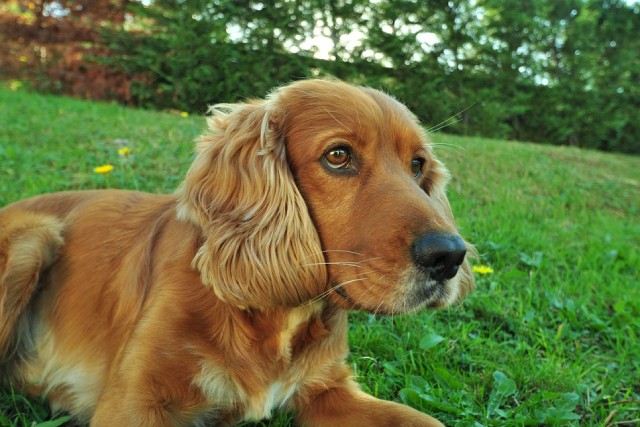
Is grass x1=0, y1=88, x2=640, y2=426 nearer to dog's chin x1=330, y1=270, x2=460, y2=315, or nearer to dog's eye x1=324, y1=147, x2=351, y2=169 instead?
dog's chin x1=330, y1=270, x2=460, y2=315

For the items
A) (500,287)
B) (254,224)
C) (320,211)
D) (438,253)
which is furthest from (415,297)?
(500,287)

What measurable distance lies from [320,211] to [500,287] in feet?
5.96

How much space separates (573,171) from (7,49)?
10001mm

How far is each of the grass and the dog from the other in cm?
24

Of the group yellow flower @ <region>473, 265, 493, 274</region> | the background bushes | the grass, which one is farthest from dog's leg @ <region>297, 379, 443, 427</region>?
the background bushes

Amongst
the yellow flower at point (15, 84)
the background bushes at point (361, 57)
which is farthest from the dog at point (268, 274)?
the yellow flower at point (15, 84)

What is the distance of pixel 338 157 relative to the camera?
73.6 inches

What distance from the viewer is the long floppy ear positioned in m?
1.77

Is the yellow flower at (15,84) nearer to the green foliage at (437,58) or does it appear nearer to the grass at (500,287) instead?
the green foliage at (437,58)

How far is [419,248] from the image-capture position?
155cm

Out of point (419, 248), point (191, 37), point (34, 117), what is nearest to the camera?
point (419, 248)

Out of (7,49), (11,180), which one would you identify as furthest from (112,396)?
(7,49)

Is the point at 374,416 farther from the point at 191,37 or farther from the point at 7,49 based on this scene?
the point at 7,49

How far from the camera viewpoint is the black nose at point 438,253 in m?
1.54
